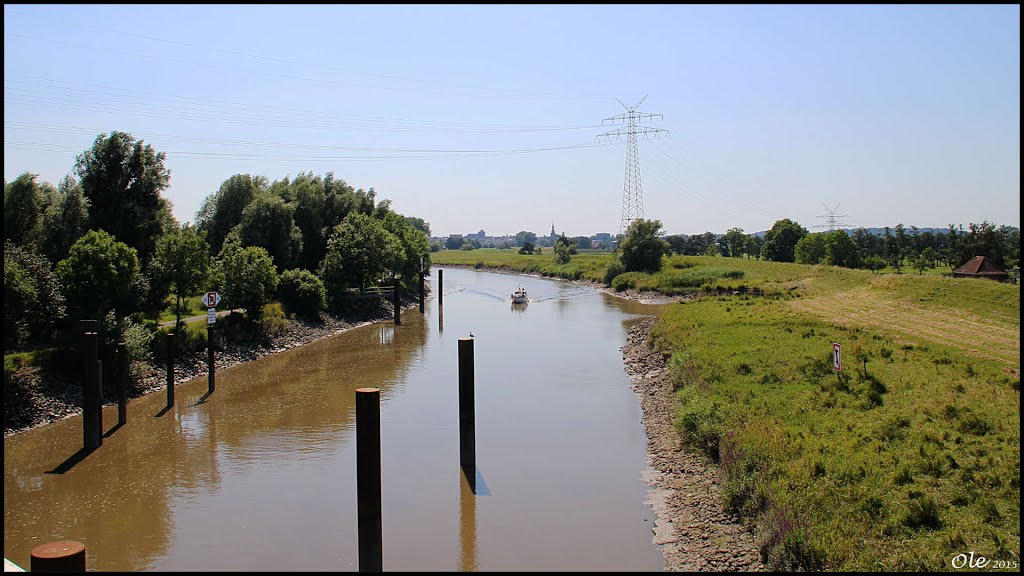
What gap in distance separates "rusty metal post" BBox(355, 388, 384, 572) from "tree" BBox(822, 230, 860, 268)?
80.5 meters

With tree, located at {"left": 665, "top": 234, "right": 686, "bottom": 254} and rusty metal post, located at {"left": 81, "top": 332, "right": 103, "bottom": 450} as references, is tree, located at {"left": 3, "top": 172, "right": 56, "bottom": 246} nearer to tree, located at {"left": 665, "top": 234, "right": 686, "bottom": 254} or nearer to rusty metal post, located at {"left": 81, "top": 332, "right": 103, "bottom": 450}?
rusty metal post, located at {"left": 81, "top": 332, "right": 103, "bottom": 450}

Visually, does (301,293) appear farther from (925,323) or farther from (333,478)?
(925,323)

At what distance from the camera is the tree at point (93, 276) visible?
23.5m

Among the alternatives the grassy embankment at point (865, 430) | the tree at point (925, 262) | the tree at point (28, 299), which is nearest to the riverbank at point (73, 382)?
the tree at point (28, 299)

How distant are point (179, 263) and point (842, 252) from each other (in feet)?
243

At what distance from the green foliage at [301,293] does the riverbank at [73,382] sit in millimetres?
2679

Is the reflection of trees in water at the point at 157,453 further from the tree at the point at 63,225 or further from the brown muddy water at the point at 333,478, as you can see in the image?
the tree at the point at 63,225

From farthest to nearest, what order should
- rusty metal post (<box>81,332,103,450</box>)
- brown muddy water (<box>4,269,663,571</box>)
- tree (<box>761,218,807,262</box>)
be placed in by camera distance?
tree (<box>761,218,807,262</box>) < rusty metal post (<box>81,332,103,450</box>) < brown muddy water (<box>4,269,663,571</box>)

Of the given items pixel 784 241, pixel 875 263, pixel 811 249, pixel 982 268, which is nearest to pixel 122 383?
pixel 982 268

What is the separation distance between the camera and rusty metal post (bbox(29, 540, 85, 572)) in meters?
5.69

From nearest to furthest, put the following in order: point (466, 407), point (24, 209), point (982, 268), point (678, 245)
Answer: point (466, 407) → point (24, 209) → point (982, 268) → point (678, 245)

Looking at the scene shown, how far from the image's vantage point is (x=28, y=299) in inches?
804

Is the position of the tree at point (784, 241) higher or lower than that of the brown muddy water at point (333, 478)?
higher

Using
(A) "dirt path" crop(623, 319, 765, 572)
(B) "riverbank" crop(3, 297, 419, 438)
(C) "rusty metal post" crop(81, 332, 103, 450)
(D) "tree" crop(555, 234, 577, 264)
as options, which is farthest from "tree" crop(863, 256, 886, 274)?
(C) "rusty metal post" crop(81, 332, 103, 450)
